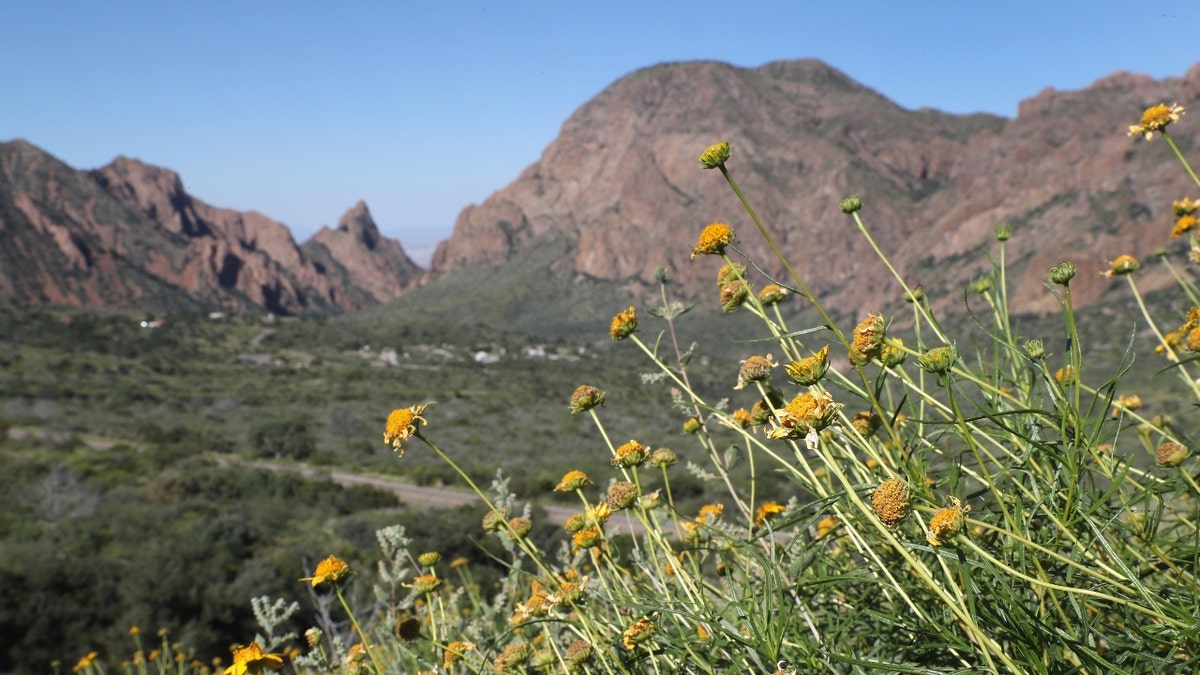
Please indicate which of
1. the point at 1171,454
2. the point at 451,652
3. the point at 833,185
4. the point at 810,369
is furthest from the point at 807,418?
the point at 833,185

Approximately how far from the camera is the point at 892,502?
1.23 m

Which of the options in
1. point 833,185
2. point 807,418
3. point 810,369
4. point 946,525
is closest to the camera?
point 946,525

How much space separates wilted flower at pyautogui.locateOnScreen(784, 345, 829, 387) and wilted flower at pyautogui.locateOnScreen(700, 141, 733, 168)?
0.53 metres

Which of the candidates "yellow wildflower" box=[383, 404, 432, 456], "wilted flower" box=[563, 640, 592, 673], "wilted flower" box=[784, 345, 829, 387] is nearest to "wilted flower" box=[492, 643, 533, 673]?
"wilted flower" box=[563, 640, 592, 673]

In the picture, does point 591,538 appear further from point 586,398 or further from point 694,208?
point 694,208

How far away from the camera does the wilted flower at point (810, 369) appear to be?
147 cm

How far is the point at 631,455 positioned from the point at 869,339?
2.74 ft

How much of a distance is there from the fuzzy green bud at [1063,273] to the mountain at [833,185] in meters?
68.5

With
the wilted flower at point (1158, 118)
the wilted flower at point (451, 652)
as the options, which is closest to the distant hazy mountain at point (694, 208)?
the wilted flower at point (1158, 118)

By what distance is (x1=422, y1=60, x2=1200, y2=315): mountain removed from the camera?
76.4 metres

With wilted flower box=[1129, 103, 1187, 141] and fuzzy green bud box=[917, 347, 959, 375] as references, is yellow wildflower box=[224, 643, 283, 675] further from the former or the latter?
wilted flower box=[1129, 103, 1187, 141]

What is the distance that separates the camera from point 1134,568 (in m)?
1.75

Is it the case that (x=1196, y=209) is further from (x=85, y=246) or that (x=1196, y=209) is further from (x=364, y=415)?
(x=85, y=246)

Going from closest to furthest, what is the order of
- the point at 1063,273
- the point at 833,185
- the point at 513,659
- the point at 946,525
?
the point at 946,525 → the point at 1063,273 → the point at 513,659 → the point at 833,185
